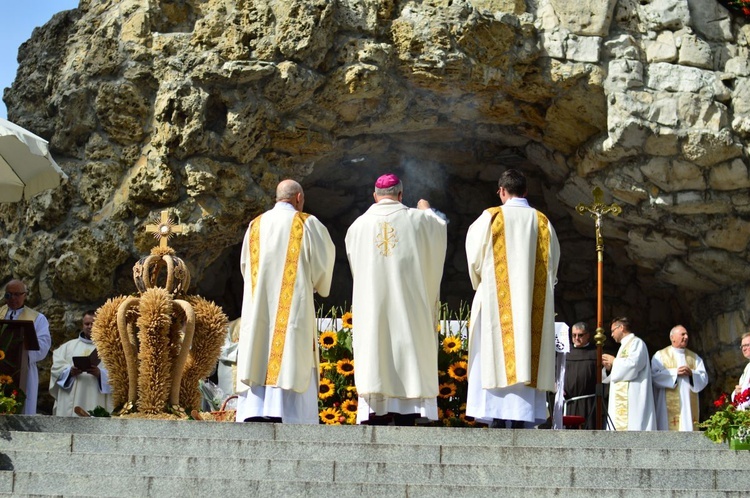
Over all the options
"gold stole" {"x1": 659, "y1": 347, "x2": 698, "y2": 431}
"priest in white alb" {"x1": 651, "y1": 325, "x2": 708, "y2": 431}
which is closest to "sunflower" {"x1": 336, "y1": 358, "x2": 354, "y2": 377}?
"priest in white alb" {"x1": 651, "y1": 325, "x2": 708, "y2": 431}

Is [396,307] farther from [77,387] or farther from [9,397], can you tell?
[77,387]

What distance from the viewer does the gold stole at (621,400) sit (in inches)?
538

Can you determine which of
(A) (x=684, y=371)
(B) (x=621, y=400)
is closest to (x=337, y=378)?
(B) (x=621, y=400)

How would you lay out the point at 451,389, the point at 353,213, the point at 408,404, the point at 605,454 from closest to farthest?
the point at 605,454 < the point at 408,404 < the point at 451,389 < the point at 353,213

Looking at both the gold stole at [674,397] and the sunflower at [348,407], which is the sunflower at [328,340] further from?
the gold stole at [674,397]

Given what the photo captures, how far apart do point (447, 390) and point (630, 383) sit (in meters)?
2.87

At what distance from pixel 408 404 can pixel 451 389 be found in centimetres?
166

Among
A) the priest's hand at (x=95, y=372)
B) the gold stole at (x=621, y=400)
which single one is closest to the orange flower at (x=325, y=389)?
the priest's hand at (x=95, y=372)

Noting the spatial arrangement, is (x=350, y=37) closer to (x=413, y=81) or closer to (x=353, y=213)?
(x=413, y=81)

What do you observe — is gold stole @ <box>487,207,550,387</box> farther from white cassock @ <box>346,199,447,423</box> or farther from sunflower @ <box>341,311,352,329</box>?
sunflower @ <box>341,311,352,329</box>

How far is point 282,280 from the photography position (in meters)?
10.4

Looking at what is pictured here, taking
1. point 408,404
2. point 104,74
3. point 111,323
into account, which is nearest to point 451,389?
point 408,404

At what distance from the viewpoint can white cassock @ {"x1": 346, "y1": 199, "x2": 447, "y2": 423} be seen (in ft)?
32.6

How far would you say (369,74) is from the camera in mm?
15531
